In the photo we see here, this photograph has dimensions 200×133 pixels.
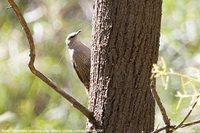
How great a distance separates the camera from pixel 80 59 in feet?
7.30

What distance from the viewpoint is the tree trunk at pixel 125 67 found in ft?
5.66

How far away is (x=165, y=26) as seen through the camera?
13.1ft

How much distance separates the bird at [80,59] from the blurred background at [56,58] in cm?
110

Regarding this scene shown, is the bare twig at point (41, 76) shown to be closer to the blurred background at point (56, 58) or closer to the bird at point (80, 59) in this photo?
the bird at point (80, 59)

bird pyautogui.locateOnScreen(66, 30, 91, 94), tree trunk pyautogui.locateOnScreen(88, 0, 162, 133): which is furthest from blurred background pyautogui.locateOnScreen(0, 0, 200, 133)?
tree trunk pyautogui.locateOnScreen(88, 0, 162, 133)

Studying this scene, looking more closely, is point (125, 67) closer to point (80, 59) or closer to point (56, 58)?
point (80, 59)

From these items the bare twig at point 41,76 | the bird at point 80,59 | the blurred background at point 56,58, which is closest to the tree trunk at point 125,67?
the bare twig at point 41,76

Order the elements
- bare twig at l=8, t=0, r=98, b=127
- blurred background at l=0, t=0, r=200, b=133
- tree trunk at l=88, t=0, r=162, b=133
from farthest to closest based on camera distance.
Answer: blurred background at l=0, t=0, r=200, b=133
tree trunk at l=88, t=0, r=162, b=133
bare twig at l=8, t=0, r=98, b=127

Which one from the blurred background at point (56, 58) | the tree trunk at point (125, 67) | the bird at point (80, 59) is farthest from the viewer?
the blurred background at point (56, 58)

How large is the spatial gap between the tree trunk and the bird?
37cm

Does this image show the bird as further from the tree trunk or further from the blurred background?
the blurred background

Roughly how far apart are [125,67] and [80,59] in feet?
1.69

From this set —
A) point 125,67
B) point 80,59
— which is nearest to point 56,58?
point 80,59

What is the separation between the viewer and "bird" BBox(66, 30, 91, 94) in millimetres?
2139
